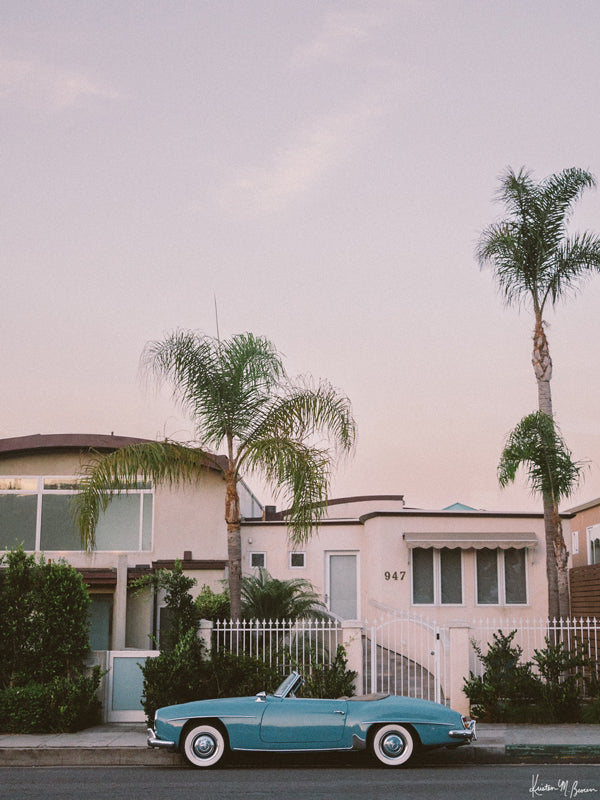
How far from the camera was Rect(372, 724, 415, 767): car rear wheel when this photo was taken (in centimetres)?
1087

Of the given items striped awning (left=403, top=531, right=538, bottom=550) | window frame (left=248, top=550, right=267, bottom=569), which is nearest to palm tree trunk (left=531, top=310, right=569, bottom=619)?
striped awning (left=403, top=531, right=538, bottom=550)

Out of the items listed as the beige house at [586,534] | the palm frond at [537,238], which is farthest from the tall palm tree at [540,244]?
the beige house at [586,534]

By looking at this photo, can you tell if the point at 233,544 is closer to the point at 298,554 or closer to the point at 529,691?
the point at 529,691

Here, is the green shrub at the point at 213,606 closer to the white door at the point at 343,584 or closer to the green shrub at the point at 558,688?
the white door at the point at 343,584

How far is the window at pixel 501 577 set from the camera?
21078 millimetres

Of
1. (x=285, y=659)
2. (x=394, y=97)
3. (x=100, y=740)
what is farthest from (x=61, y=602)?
(x=394, y=97)

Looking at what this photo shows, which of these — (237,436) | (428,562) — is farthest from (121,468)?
(428,562)

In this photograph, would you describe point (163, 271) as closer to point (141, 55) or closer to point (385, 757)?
point (141, 55)

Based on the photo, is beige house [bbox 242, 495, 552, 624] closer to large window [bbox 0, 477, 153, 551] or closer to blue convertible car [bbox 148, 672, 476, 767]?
large window [bbox 0, 477, 153, 551]

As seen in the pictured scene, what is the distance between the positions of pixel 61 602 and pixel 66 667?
1.07 meters

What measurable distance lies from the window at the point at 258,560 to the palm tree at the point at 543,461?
719 cm

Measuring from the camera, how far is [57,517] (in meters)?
21.0

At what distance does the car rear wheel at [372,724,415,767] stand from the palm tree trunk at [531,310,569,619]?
5.94 metres

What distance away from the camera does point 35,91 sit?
1605cm
